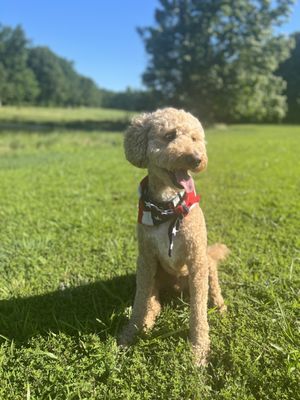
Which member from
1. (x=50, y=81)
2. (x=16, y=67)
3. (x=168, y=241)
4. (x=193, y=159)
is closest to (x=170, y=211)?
(x=168, y=241)

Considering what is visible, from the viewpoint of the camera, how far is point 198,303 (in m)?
2.31

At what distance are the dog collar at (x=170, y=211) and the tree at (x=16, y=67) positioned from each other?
60.4 m

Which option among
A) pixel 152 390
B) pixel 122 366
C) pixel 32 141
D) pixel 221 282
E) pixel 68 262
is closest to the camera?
pixel 152 390

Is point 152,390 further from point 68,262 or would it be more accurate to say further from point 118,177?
point 118,177

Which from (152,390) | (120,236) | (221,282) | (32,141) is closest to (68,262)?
(120,236)

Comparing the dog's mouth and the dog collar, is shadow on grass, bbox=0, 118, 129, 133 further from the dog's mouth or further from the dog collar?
the dog's mouth

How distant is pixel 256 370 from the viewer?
6.67ft

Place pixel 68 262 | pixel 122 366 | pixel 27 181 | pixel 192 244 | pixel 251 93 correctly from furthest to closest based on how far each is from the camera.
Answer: pixel 251 93, pixel 27 181, pixel 68 262, pixel 192 244, pixel 122 366

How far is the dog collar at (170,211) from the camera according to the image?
7.59 feet

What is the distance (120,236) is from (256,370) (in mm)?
2420

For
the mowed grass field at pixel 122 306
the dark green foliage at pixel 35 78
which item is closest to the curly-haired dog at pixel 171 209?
the mowed grass field at pixel 122 306

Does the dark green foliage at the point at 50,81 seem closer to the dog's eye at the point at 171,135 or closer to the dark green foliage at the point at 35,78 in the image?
the dark green foliage at the point at 35,78

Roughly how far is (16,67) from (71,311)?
216 feet

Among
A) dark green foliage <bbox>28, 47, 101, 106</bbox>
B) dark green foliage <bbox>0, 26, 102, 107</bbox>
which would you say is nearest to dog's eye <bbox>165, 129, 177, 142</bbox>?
dark green foliage <bbox>0, 26, 102, 107</bbox>
